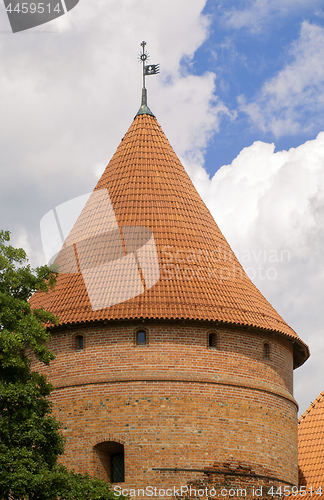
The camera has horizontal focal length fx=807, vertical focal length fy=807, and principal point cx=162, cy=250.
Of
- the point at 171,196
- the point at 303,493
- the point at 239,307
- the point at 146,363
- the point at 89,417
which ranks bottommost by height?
the point at 303,493

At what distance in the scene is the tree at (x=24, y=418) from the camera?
13.4m

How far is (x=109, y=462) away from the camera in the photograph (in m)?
17.3

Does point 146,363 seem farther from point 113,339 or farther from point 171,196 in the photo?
point 171,196

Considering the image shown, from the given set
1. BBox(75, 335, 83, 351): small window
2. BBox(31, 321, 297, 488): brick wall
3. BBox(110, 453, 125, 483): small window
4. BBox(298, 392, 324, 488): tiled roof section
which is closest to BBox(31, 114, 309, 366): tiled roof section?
BBox(31, 321, 297, 488): brick wall

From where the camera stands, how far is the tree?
44.0 feet

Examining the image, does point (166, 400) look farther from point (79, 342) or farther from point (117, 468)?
point (79, 342)

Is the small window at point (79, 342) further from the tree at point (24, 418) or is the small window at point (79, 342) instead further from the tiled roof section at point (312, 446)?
the tiled roof section at point (312, 446)

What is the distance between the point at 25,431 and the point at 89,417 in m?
3.49

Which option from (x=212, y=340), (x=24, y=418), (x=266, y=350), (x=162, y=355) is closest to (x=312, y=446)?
(x=266, y=350)

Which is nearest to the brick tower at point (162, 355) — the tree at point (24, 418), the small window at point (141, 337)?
the small window at point (141, 337)

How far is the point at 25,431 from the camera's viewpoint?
13.8 meters

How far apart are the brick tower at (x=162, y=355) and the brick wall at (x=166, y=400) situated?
2cm

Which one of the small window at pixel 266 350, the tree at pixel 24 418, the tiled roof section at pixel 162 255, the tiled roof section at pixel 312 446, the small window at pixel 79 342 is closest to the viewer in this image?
the tree at pixel 24 418

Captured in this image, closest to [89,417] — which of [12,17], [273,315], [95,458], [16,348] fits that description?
[95,458]
